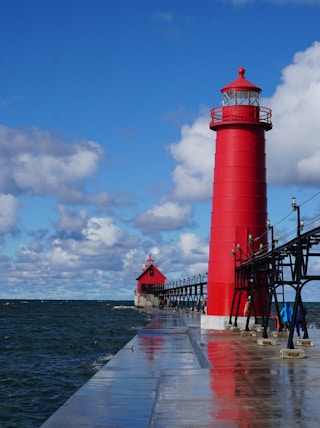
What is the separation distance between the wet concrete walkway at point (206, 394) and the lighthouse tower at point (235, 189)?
11383 mm

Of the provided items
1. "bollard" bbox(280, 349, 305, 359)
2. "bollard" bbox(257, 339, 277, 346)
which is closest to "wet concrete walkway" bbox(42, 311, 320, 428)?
"bollard" bbox(280, 349, 305, 359)

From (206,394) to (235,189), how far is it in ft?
63.0

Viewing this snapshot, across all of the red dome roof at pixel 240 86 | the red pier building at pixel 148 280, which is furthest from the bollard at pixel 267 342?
the red pier building at pixel 148 280

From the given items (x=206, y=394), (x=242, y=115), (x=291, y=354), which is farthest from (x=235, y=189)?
(x=206, y=394)

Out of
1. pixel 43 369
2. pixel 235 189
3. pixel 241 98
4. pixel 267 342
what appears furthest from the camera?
pixel 241 98

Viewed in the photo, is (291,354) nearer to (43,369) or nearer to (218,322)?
(43,369)

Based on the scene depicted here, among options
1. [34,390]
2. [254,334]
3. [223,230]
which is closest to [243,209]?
[223,230]

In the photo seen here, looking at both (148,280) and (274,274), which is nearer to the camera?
(274,274)

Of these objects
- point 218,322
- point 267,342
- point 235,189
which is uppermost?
point 235,189

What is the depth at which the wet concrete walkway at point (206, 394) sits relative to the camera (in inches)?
351

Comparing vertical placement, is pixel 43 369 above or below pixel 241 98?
below

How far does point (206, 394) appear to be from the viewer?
10.6 m

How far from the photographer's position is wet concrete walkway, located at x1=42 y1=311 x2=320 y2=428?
891 cm

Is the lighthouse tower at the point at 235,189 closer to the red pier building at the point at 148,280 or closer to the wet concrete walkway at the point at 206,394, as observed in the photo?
the wet concrete walkway at the point at 206,394
